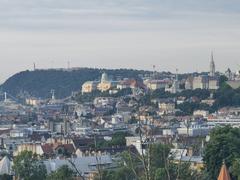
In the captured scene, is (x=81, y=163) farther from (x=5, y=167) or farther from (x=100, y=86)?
(x=100, y=86)

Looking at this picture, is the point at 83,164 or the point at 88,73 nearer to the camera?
the point at 83,164

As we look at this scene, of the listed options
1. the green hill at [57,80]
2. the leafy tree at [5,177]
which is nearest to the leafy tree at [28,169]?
the leafy tree at [5,177]

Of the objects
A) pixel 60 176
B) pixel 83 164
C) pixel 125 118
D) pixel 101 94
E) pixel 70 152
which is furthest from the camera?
pixel 101 94

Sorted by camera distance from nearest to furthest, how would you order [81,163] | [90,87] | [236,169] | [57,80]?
[236,169] < [81,163] < [90,87] < [57,80]

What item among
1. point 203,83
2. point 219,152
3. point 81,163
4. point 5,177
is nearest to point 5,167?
point 81,163

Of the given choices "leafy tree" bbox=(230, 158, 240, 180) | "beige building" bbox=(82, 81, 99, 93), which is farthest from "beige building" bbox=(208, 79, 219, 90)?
"leafy tree" bbox=(230, 158, 240, 180)

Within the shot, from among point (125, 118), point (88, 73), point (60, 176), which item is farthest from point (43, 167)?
point (88, 73)

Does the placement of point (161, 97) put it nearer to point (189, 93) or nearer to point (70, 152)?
point (189, 93)
